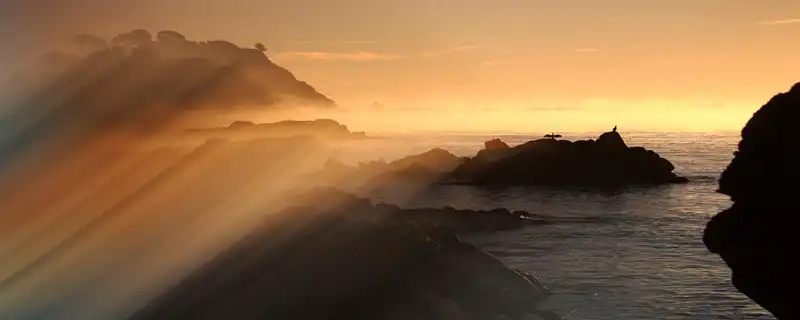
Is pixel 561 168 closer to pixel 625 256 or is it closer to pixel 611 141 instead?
pixel 611 141

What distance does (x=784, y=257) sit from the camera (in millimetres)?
14352

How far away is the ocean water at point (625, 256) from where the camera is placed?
39.6 meters

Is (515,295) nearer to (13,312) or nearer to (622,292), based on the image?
(622,292)

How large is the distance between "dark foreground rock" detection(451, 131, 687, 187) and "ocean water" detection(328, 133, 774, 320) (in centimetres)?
1805

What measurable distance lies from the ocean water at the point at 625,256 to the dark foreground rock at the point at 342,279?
5.55 meters

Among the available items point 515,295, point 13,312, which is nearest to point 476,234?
point 515,295

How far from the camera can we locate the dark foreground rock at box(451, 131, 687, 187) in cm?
14125

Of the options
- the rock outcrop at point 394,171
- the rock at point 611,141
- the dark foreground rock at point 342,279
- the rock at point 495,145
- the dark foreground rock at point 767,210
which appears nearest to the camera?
the dark foreground rock at point 767,210

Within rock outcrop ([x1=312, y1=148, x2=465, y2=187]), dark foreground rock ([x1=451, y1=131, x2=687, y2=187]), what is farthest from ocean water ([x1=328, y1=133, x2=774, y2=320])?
rock outcrop ([x1=312, y1=148, x2=465, y2=187])

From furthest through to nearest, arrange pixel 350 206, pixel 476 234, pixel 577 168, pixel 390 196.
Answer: pixel 577 168 < pixel 390 196 < pixel 476 234 < pixel 350 206

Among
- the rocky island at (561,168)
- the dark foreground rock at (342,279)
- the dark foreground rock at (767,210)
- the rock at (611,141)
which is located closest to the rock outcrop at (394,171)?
the rocky island at (561,168)

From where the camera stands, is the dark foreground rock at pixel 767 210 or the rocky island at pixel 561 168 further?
the rocky island at pixel 561 168

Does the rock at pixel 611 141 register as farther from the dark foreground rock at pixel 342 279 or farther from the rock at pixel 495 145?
the dark foreground rock at pixel 342 279

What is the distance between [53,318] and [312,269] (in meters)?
13.7
